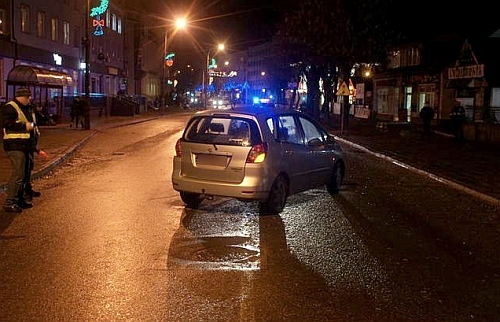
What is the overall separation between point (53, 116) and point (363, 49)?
17.0 metres

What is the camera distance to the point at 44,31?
35.3 metres

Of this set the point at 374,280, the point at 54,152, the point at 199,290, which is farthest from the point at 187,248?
the point at 54,152

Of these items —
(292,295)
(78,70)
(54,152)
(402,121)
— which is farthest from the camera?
(78,70)

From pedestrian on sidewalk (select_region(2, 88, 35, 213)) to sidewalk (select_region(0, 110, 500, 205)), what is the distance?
7.01 feet

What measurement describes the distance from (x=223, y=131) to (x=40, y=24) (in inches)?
1121

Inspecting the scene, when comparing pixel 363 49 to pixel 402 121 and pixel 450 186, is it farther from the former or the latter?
pixel 450 186

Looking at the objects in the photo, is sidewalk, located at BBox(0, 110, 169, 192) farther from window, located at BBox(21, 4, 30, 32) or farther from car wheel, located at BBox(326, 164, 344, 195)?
car wheel, located at BBox(326, 164, 344, 195)

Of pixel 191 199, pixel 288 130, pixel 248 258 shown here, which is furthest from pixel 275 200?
pixel 248 258

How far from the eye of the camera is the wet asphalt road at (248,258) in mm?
5348

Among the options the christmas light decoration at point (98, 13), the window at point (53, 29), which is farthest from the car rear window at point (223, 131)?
the christmas light decoration at point (98, 13)

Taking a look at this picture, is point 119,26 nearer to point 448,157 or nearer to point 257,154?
point 448,157

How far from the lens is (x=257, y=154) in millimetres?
9078

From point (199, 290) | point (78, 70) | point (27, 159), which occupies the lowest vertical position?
point (199, 290)

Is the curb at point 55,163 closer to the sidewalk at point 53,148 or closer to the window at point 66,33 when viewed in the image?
the sidewalk at point 53,148
